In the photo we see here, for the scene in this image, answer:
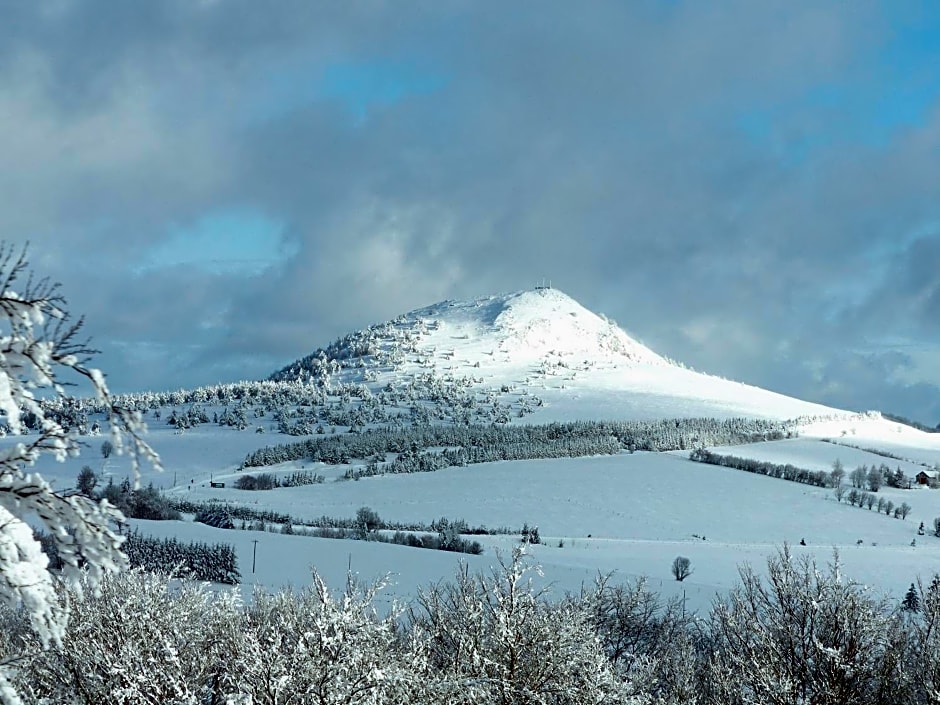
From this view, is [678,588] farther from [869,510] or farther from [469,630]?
[869,510]

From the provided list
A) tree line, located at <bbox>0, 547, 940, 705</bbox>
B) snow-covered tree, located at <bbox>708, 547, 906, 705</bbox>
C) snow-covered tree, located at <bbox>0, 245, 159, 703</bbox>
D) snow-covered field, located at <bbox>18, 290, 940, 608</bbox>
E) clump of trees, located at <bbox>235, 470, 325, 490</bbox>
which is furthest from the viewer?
clump of trees, located at <bbox>235, 470, 325, 490</bbox>

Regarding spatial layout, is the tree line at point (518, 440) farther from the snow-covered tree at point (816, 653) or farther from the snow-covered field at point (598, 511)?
the snow-covered tree at point (816, 653)

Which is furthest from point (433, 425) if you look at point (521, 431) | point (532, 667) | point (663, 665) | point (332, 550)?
point (532, 667)

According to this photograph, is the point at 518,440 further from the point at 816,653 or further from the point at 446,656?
the point at 816,653

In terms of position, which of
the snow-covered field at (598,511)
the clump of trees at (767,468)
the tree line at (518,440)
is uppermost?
the tree line at (518,440)

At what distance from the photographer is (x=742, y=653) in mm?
21641

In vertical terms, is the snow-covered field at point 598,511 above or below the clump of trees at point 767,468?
below

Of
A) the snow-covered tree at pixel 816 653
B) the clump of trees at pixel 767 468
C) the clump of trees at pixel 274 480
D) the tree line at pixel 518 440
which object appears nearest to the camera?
the snow-covered tree at pixel 816 653

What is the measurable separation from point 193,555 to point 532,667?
142ft

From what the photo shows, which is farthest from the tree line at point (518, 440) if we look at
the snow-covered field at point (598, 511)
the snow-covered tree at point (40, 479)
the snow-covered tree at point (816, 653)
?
the snow-covered tree at point (40, 479)

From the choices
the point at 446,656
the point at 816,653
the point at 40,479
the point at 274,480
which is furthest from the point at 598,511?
the point at 40,479

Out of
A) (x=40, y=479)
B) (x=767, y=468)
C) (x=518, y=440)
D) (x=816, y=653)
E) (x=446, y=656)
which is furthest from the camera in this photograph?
(x=518, y=440)

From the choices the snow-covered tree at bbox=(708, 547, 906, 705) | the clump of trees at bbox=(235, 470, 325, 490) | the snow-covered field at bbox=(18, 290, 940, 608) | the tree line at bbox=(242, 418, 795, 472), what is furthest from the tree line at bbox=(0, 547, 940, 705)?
the tree line at bbox=(242, 418, 795, 472)

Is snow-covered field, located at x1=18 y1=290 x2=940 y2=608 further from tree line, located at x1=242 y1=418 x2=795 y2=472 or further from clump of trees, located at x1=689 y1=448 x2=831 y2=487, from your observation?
tree line, located at x1=242 y1=418 x2=795 y2=472
